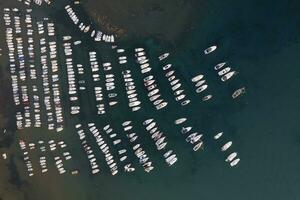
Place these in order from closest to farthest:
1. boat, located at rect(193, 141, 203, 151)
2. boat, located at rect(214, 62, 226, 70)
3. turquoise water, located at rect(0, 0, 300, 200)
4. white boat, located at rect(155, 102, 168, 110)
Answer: turquoise water, located at rect(0, 0, 300, 200) < boat, located at rect(214, 62, 226, 70) < boat, located at rect(193, 141, 203, 151) < white boat, located at rect(155, 102, 168, 110)

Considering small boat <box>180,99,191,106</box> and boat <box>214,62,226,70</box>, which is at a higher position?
boat <box>214,62,226,70</box>

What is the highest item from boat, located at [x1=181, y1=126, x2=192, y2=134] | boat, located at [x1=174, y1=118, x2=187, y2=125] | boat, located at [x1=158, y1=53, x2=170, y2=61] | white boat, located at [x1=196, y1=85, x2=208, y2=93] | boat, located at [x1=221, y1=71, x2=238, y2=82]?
boat, located at [x1=221, y1=71, x2=238, y2=82]

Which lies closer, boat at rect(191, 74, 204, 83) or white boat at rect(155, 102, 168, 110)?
boat at rect(191, 74, 204, 83)

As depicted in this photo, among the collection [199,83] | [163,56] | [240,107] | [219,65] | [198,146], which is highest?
[219,65]

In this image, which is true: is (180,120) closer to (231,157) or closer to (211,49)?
(231,157)

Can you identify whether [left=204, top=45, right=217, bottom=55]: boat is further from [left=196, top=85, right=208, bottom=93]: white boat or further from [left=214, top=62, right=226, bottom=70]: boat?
[left=196, top=85, right=208, bottom=93]: white boat

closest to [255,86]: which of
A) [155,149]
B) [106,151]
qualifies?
[155,149]

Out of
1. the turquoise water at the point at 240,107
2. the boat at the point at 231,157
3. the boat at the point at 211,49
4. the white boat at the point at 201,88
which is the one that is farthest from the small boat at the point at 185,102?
the boat at the point at 231,157

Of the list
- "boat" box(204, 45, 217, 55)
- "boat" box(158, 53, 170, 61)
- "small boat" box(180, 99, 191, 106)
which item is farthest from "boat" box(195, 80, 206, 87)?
"boat" box(158, 53, 170, 61)

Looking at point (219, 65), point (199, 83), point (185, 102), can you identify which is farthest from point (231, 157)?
point (219, 65)
